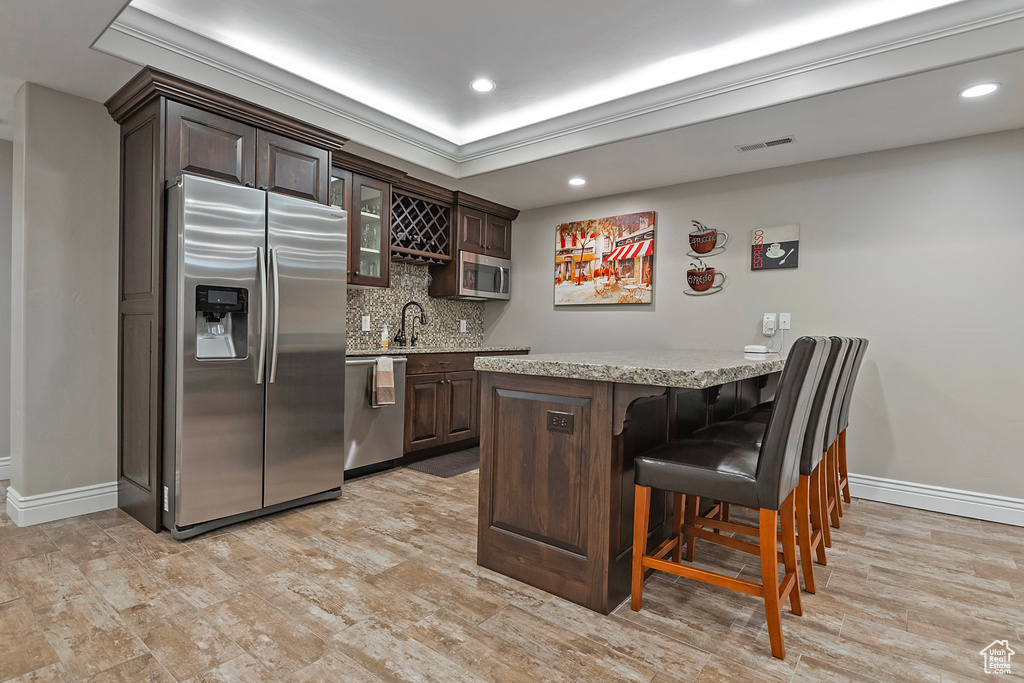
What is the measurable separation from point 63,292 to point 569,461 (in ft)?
9.47

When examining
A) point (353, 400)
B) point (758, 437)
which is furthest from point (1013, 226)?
point (353, 400)

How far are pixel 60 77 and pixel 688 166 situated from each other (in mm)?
3753

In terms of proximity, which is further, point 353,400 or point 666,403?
point 353,400

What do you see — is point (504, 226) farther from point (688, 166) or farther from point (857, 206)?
point (857, 206)

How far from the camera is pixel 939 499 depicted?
327cm

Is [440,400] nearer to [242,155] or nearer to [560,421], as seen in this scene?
[242,155]

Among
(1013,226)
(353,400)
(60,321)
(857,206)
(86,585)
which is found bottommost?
(86,585)

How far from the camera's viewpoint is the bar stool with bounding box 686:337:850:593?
2051 mm

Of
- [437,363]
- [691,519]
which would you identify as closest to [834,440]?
[691,519]

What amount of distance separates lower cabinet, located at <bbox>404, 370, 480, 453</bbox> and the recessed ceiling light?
3616 mm

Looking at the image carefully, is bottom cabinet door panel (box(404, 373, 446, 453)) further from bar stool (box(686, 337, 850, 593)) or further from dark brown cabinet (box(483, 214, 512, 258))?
bar stool (box(686, 337, 850, 593))

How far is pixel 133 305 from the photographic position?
9.53ft

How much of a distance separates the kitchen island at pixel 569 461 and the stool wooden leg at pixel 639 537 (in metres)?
0.07

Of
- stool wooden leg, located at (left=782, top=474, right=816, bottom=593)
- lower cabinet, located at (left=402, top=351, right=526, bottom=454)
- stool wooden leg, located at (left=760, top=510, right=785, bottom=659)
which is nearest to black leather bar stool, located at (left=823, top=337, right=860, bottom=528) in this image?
stool wooden leg, located at (left=782, top=474, right=816, bottom=593)
